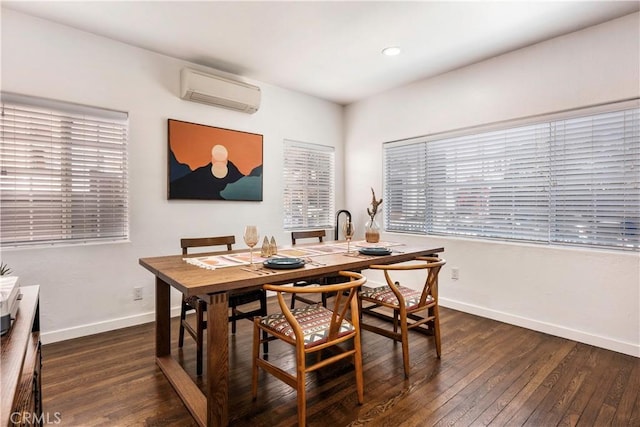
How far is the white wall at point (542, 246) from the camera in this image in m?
2.59

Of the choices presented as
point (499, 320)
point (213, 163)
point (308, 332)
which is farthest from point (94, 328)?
point (499, 320)

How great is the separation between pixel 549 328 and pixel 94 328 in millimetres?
4007

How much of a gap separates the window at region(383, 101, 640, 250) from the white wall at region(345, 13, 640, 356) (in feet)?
0.44

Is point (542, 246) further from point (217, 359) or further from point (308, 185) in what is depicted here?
point (217, 359)

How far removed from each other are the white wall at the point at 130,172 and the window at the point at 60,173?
0.29 ft

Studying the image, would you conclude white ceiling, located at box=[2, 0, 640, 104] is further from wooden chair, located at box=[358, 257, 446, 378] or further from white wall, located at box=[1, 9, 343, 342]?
wooden chair, located at box=[358, 257, 446, 378]

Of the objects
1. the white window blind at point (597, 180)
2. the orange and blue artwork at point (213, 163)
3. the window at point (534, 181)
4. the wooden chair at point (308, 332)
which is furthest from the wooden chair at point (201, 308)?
the white window blind at point (597, 180)

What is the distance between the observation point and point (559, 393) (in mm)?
2021

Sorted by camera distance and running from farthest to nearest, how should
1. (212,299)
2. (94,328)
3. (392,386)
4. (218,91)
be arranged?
(218,91) < (94,328) < (392,386) < (212,299)

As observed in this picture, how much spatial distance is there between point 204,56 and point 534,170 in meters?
3.35

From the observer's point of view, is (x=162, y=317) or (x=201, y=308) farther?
(x=162, y=317)

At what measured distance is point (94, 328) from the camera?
9.44 ft

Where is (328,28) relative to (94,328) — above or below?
above

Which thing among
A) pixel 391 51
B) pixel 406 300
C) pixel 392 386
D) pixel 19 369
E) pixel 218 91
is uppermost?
pixel 391 51
